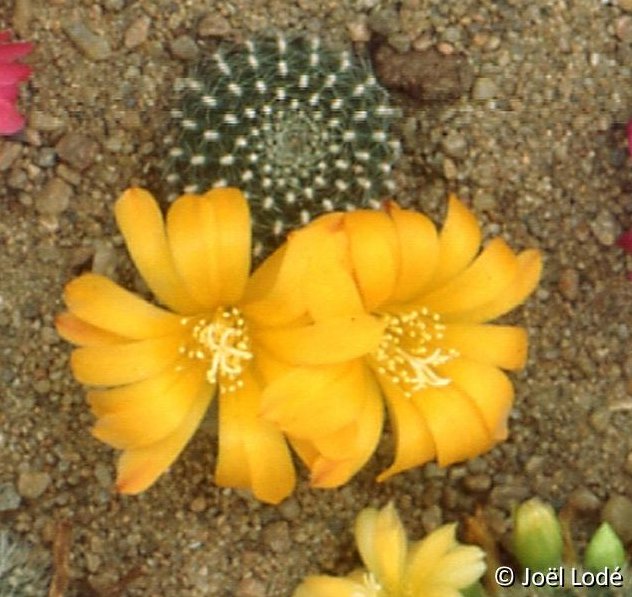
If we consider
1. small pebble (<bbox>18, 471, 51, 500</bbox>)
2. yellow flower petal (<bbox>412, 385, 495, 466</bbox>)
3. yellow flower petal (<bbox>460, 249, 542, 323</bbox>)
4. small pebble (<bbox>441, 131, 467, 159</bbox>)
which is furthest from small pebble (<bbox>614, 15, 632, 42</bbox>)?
small pebble (<bbox>18, 471, 51, 500</bbox>)

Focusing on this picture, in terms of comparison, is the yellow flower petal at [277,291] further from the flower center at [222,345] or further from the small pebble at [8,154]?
the small pebble at [8,154]

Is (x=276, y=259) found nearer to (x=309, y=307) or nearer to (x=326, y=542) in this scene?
(x=309, y=307)

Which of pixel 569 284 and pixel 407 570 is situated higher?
pixel 569 284

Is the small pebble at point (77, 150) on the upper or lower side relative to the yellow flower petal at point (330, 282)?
lower

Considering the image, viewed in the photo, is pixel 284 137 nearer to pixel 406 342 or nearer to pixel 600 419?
pixel 406 342

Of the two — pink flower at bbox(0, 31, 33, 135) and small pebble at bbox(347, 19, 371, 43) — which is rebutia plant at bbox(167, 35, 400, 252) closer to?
small pebble at bbox(347, 19, 371, 43)

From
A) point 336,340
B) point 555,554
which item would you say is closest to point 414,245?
point 336,340

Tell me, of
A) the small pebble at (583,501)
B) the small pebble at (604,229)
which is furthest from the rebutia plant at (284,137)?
the small pebble at (583,501)
